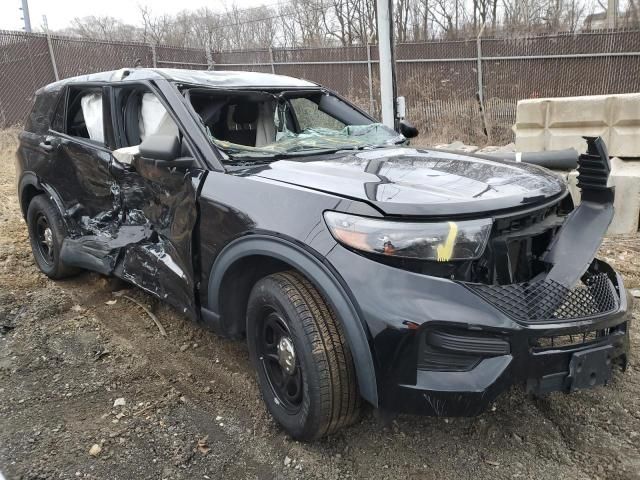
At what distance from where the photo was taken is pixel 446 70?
12164 millimetres

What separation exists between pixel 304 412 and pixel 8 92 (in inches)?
503

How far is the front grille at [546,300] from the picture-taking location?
205 cm

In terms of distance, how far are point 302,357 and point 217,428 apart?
750 millimetres

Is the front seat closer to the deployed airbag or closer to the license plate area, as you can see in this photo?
the deployed airbag

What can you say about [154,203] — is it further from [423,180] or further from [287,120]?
[423,180]

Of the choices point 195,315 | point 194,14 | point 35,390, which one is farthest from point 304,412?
point 194,14

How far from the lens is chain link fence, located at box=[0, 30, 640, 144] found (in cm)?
1041

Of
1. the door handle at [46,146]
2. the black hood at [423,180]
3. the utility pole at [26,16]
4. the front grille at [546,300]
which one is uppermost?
the utility pole at [26,16]

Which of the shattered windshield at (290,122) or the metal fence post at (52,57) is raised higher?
the metal fence post at (52,57)

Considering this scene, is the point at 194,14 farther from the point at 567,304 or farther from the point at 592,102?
Answer: the point at 567,304

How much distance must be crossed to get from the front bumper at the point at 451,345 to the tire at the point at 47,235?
2980 millimetres

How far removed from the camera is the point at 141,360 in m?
3.35

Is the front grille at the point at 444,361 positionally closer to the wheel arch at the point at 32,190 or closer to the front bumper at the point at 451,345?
the front bumper at the point at 451,345

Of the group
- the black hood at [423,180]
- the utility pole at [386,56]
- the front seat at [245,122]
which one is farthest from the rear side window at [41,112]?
the utility pole at [386,56]
